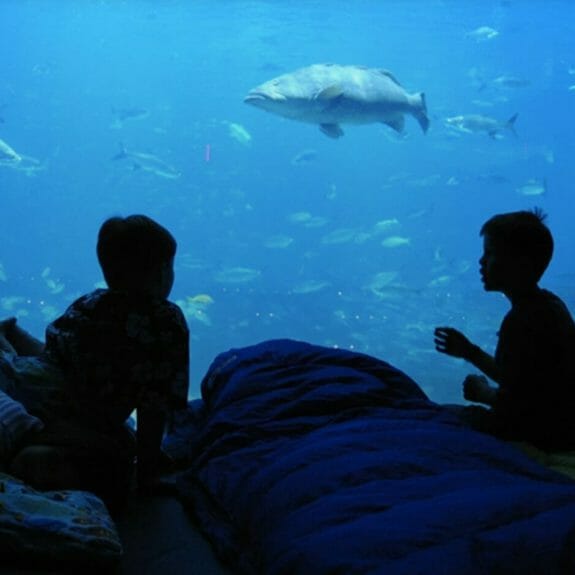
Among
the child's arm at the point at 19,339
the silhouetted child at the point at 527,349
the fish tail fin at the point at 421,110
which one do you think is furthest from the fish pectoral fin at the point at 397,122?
the child's arm at the point at 19,339

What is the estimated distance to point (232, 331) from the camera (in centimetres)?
1789

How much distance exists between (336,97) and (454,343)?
16.9ft

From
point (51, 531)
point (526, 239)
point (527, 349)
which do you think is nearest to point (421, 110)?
point (526, 239)

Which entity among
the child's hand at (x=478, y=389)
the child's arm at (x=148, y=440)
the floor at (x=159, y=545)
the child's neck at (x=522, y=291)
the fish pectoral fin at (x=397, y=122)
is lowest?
the floor at (x=159, y=545)

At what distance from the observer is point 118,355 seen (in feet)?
6.52

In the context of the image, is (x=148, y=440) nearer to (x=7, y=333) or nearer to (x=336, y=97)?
(x=7, y=333)

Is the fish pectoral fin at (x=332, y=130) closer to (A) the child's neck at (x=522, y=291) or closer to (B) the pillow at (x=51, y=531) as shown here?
(A) the child's neck at (x=522, y=291)

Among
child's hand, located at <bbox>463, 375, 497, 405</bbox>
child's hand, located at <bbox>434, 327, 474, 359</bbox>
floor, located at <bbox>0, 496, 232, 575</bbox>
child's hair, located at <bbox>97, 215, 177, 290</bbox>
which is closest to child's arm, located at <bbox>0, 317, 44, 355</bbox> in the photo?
child's hair, located at <bbox>97, 215, 177, 290</bbox>

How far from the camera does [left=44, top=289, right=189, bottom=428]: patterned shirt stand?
197 centimetres

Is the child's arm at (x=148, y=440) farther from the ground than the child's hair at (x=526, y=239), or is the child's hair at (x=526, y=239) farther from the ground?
the child's hair at (x=526, y=239)

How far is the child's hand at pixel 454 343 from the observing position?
2.39 m

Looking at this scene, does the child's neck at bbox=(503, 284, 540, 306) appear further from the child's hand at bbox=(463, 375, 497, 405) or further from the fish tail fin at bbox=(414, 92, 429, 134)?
the fish tail fin at bbox=(414, 92, 429, 134)

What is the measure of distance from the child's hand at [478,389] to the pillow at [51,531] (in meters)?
1.46

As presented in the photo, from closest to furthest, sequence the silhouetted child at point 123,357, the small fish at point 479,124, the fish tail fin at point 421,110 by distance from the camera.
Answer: the silhouetted child at point 123,357 → the fish tail fin at point 421,110 → the small fish at point 479,124
